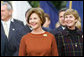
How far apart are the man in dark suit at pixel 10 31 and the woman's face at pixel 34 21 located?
0.93 m

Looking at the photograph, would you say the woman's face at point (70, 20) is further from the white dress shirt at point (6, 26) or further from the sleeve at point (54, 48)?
the white dress shirt at point (6, 26)

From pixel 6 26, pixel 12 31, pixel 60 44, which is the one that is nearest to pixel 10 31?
pixel 12 31

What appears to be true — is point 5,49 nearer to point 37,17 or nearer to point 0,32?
point 0,32

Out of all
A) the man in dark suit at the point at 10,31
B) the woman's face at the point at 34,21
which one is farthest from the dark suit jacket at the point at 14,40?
the woman's face at the point at 34,21

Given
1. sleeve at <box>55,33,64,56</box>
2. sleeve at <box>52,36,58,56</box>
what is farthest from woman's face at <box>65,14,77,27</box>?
sleeve at <box>52,36,58,56</box>

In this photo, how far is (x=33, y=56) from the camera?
Result: 17.7 feet

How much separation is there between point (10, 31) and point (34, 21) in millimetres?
1180

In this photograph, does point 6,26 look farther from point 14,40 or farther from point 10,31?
point 14,40

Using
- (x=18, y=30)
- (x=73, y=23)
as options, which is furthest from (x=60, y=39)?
(x=18, y=30)

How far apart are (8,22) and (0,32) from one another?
0.79 feet

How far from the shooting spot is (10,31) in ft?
21.7

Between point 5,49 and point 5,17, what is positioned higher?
point 5,17

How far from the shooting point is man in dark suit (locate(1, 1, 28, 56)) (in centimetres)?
647

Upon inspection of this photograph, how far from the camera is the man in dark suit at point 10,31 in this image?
647cm
